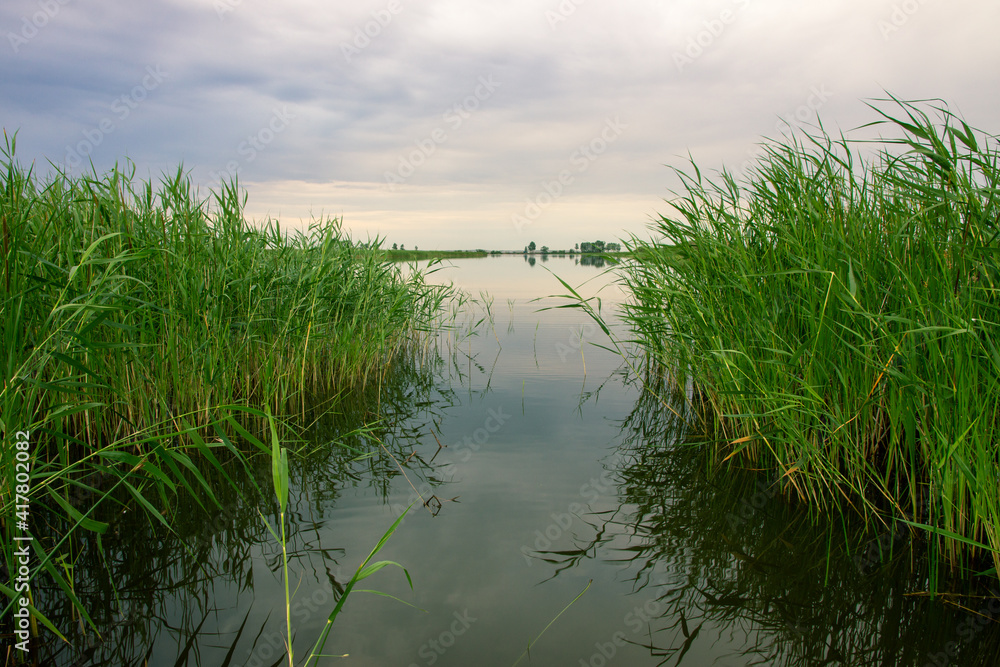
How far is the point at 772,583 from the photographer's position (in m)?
3.25

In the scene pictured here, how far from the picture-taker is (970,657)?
2631mm

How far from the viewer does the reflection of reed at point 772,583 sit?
2.76 m

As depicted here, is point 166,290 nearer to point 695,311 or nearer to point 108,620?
point 108,620

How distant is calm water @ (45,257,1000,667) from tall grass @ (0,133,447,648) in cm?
44

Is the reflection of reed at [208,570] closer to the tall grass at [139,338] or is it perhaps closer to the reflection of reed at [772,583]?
the tall grass at [139,338]

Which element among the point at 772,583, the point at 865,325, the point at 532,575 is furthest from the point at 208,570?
the point at 865,325

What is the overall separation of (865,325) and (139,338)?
5264 mm

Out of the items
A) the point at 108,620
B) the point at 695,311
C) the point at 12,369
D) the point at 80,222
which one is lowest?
the point at 108,620

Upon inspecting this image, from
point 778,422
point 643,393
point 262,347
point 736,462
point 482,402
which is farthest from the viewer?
point 643,393

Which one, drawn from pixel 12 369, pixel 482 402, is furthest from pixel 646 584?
pixel 482 402

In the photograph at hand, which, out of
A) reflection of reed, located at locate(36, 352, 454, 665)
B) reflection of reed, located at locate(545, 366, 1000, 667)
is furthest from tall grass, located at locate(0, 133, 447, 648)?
reflection of reed, located at locate(545, 366, 1000, 667)

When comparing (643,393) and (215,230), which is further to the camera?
(643,393)

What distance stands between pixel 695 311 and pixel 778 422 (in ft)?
4.26

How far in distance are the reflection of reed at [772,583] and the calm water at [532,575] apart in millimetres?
11
